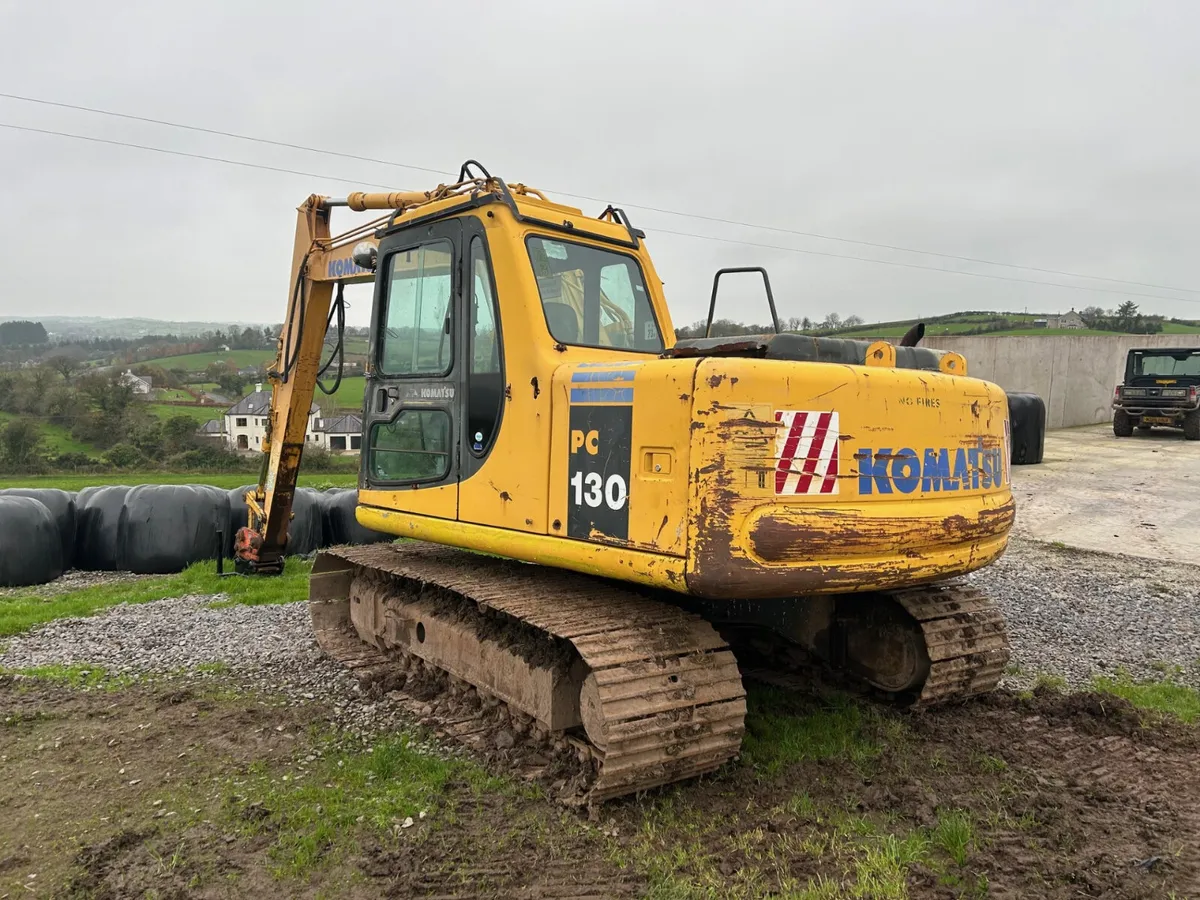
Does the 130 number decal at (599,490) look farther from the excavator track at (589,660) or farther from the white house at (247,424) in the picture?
the white house at (247,424)

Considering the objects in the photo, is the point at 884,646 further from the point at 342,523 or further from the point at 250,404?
the point at 250,404

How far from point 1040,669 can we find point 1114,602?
2.72 metres

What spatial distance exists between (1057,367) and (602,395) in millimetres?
28238

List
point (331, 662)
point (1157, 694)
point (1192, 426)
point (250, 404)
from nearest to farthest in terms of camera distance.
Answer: point (1157, 694) → point (331, 662) → point (1192, 426) → point (250, 404)

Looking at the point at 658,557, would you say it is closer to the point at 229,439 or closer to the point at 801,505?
the point at 801,505

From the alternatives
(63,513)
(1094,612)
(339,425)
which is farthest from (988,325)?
(63,513)

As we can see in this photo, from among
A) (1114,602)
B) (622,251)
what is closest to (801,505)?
(622,251)

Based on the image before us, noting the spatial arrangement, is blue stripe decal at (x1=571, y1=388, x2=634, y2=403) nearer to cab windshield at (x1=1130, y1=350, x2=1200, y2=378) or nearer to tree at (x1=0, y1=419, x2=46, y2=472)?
cab windshield at (x1=1130, y1=350, x2=1200, y2=378)

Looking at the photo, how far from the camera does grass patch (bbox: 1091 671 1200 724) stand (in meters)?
5.18

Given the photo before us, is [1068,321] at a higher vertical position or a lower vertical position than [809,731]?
higher

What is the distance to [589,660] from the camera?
371 cm

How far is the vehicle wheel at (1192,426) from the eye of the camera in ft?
76.5

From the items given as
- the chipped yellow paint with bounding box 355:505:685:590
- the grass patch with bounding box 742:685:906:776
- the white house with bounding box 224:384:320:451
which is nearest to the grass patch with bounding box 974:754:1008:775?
the grass patch with bounding box 742:685:906:776

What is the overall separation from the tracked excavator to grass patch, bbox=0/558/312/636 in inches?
94.4
